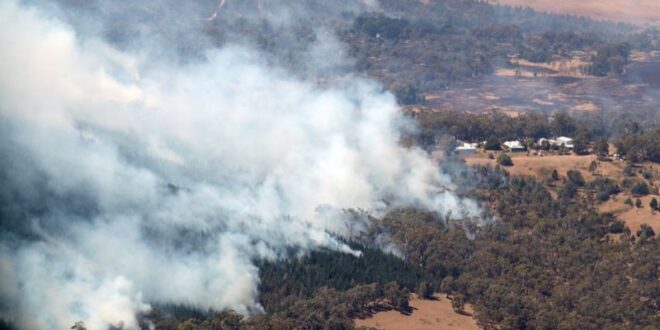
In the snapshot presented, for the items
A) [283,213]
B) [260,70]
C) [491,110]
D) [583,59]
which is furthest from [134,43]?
Result: [583,59]

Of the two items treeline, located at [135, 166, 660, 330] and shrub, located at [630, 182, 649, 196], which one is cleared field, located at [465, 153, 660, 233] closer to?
shrub, located at [630, 182, 649, 196]

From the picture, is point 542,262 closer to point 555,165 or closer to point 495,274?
point 495,274

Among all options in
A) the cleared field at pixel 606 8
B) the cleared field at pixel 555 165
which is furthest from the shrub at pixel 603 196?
the cleared field at pixel 606 8

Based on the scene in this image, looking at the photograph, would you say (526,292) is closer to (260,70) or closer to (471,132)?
(471,132)

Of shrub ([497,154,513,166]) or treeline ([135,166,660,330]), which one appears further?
shrub ([497,154,513,166])

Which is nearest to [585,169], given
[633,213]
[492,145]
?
[633,213]

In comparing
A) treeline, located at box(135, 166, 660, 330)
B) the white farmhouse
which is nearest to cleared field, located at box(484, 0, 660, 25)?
the white farmhouse
